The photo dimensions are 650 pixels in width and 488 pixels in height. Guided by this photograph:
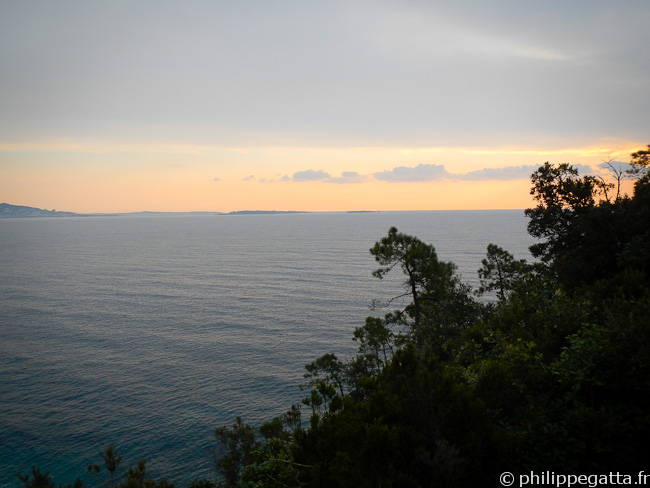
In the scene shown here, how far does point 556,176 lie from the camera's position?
95.9 ft

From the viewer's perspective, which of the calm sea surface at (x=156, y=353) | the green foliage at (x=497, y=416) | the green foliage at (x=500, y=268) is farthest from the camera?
the green foliage at (x=500, y=268)

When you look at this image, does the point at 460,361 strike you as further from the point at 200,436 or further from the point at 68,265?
the point at 68,265

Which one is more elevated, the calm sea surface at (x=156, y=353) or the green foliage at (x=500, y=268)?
the green foliage at (x=500, y=268)

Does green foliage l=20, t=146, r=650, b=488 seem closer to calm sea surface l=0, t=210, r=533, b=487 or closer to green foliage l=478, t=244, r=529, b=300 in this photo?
green foliage l=478, t=244, r=529, b=300

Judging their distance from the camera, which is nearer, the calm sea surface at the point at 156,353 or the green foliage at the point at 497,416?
the green foliage at the point at 497,416

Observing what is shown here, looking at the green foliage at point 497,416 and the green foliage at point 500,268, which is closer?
the green foliage at point 497,416

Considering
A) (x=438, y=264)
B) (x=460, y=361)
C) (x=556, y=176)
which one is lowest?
(x=460, y=361)

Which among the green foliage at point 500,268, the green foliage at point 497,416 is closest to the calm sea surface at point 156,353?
the green foliage at point 500,268

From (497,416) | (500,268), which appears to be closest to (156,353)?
(500,268)

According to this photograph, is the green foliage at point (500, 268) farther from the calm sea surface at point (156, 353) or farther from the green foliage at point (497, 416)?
the green foliage at point (497, 416)

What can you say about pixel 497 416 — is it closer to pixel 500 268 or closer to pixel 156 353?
pixel 500 268

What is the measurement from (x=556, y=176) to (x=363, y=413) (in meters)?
28.7

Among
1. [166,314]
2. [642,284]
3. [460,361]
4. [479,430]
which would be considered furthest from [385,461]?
[166,314]

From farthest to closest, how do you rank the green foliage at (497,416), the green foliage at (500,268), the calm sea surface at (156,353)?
the green foliage at (500,268) < the calm sea surface at (156,353) < the green foliage at (497,416)
